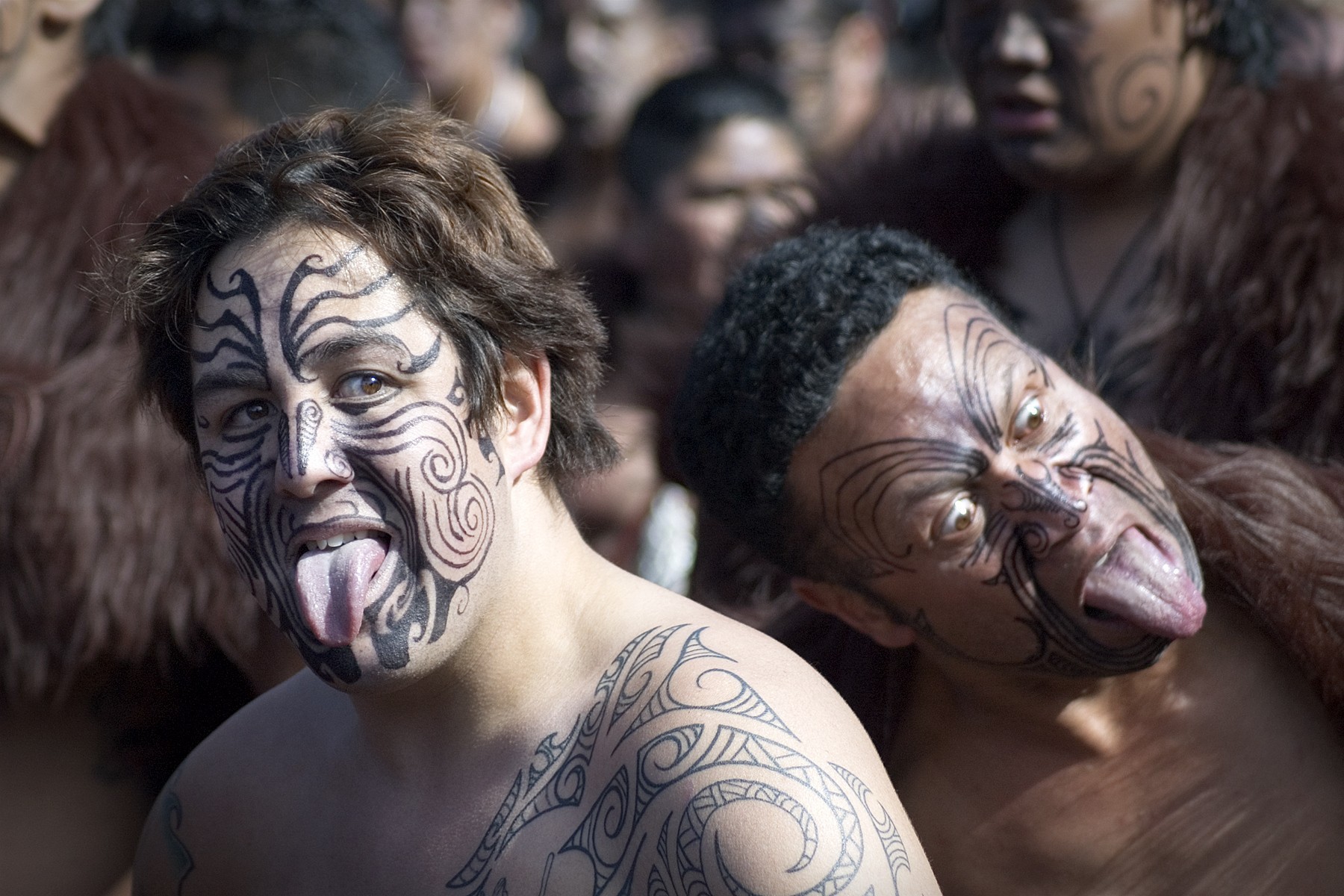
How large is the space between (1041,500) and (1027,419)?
14cm

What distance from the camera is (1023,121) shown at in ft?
9.87

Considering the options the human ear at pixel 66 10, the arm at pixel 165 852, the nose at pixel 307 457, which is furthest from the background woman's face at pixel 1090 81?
the arm at pixel 165 852

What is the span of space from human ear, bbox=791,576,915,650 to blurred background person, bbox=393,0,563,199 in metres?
→ 3.37

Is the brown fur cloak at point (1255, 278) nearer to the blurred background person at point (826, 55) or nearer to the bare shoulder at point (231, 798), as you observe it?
the bare shoulder at point (231, 798)

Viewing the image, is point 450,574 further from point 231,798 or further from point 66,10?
point 66,10

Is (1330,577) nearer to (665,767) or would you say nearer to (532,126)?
(665,767)

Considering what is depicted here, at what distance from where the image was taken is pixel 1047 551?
2.13 meters

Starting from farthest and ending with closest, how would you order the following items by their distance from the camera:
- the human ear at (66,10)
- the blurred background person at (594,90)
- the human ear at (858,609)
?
the blurred background person at (594,90) → the human ear at (66,10) → the human ear at (858,609)

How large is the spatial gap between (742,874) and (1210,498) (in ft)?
3.72

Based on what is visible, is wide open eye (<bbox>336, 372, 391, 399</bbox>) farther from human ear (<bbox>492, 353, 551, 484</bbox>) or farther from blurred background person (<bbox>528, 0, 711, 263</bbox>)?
blurred background person (<bbox>528, 0, 711, 263</bbox>)

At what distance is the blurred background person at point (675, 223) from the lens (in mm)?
3777

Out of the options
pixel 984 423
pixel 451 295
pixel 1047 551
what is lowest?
pixel 1047 551

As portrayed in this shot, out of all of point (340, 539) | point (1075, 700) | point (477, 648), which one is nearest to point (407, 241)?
point (340, 539)

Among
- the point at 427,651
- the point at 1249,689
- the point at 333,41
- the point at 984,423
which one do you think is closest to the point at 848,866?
the point at 427,651
